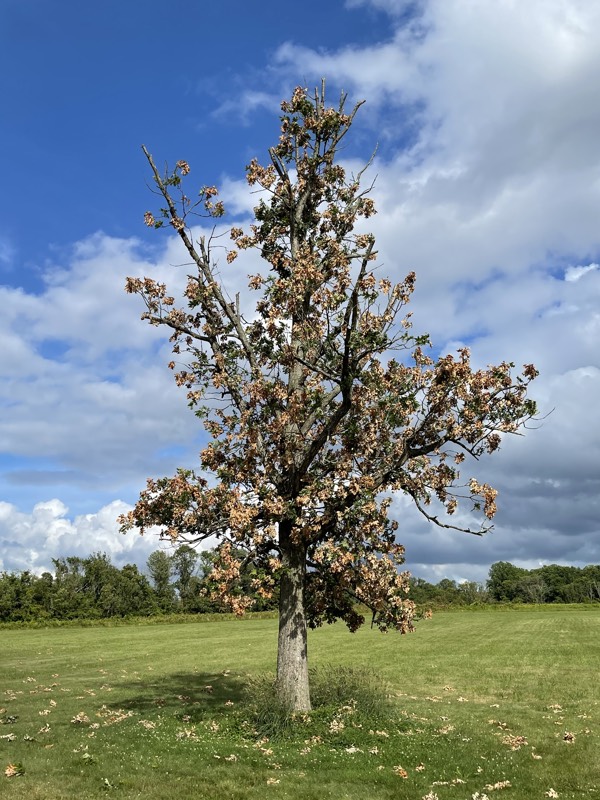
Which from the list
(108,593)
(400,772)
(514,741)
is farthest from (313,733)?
(108,593)

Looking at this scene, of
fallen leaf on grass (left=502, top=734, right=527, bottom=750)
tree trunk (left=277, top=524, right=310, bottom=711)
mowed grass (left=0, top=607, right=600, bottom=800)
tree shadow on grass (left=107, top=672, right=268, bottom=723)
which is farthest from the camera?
tree shadow on grass (left=107, top=672, right=268, bottom=723)

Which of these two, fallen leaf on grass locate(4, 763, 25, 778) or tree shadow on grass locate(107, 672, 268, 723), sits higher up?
fallen leaf on grass locate(4, 763, 25, 778)

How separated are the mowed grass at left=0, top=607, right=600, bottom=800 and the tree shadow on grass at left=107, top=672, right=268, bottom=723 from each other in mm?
87

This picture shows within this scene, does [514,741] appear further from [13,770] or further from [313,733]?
[13,770]

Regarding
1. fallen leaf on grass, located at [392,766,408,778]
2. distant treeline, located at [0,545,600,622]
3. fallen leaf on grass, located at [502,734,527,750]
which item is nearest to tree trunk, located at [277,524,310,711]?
fallen leaf on grass, located at [392,766,408,778]

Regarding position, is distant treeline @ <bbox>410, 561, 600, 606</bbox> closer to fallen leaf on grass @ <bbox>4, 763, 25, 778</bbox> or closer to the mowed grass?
the mowed grass

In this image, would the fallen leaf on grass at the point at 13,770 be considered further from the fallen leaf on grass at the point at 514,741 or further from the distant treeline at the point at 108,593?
the distant treeline at the point at 108,593

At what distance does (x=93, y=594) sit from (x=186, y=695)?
9166cm

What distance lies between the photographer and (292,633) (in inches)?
741

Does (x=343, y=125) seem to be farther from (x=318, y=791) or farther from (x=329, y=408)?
(x=318, y=791)

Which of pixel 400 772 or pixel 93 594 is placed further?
pixel 93 594

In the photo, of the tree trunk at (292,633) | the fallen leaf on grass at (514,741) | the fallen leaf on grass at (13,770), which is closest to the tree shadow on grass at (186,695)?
the tree trunk at (292,633)

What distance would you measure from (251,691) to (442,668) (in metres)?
17.5

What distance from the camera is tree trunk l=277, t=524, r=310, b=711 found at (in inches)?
725
